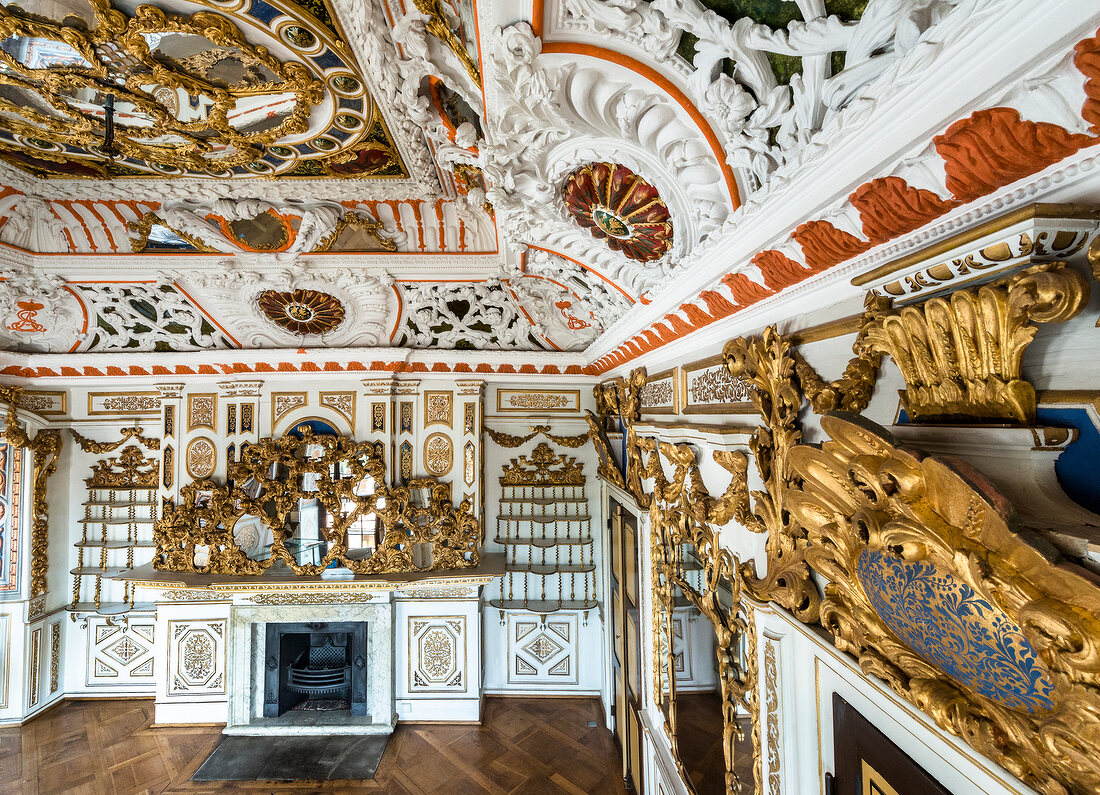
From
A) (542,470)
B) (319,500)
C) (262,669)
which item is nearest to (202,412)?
(319,500)

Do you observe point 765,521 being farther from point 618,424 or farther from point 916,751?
point 618,424

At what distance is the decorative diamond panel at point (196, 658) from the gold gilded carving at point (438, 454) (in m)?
2.73

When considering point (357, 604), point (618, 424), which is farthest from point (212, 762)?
point (618, 424)

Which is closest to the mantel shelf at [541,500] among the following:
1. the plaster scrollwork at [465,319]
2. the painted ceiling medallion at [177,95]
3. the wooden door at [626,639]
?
the wooden door at [626,639]

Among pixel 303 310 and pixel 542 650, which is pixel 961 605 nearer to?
pixel 303 310

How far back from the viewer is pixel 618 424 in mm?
4234

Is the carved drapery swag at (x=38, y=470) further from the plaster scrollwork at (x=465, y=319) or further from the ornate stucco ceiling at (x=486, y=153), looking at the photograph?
the plaster scrollwork at (x=465, y=319)

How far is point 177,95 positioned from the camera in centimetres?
216

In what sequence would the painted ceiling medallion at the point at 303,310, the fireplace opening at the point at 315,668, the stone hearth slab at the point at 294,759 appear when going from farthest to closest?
the fireplace opening at the point at 315,668, the painted ceiling medallion at the point at 303,310, the stone hearth slab at the point at 294,759

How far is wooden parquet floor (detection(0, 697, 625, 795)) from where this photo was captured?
3.90 meters

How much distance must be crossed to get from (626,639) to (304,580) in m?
3.30

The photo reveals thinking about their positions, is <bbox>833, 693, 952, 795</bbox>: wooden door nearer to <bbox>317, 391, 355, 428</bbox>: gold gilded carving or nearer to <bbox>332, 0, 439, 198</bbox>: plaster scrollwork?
<bbox>332, 0, 439, 198</bbox>: plaster scrollwork

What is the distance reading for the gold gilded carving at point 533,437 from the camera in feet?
17.0

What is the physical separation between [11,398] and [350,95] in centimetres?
554
